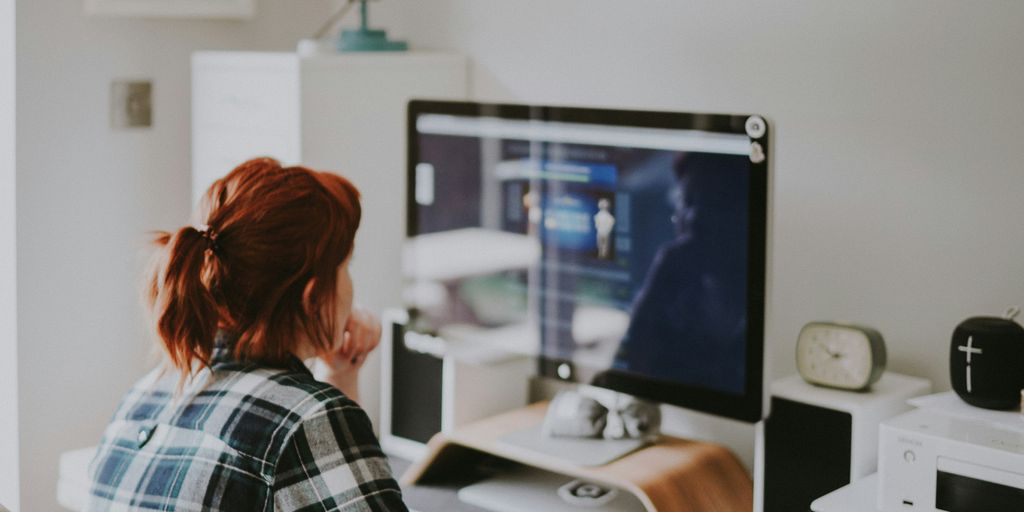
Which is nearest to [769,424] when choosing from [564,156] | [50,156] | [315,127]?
[564,156]

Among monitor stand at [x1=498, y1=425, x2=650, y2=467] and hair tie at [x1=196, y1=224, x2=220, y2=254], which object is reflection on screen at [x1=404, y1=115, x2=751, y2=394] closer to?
monitor stand at [x1=498, y1=425, x2=650, y2=467]

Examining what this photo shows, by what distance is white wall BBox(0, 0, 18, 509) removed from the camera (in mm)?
2611

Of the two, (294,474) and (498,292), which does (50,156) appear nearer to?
(498,292)

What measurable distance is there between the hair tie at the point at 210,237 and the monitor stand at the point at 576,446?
822mm

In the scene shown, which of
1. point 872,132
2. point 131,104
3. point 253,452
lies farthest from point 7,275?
point 872,132

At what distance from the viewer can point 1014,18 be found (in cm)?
192

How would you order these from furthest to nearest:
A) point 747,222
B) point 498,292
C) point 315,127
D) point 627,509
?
1. point 315,127
2. point 498,292
3. point 627,509
4. point 747,222

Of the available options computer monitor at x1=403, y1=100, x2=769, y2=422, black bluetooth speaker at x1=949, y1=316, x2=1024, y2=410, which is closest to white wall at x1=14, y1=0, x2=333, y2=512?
computer monitor at x1=403, y1=100, x2=769, y2=422

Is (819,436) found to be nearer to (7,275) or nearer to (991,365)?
(991,365)

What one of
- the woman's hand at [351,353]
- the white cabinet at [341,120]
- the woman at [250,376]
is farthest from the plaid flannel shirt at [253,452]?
the white cabinet at [341,120]

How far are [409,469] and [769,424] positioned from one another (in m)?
0.77

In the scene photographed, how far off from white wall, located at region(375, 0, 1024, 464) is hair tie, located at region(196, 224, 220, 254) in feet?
2.83

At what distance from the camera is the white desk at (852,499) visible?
5.74 feet

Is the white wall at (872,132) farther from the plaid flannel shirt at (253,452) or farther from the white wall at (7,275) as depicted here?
the white wall at (7,275)
